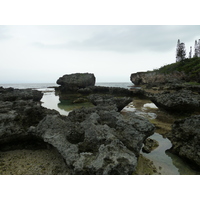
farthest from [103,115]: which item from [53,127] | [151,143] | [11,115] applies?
[11,115]

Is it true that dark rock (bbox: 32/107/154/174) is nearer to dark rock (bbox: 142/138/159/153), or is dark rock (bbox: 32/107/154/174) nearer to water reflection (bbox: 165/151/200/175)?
dark rock (bbox: 142/138/159/153)

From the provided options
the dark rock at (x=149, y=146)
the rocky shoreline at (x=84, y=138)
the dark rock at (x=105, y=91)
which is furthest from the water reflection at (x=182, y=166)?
the dark rock at (x=105, y=91)

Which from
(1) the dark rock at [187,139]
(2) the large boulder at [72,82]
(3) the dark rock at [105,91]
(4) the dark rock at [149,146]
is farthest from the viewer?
(2) the large boulder at [72,82]

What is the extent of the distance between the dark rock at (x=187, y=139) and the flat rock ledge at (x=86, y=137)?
1.13m

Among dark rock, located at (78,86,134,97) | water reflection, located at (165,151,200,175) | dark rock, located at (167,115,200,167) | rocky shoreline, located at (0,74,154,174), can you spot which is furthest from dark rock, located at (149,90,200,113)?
dark rock, located at (78,86,134,97)

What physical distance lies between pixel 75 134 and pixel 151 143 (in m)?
3.16

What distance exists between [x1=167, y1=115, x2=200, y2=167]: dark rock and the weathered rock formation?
42696 millimetres

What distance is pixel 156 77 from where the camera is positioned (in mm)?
60688

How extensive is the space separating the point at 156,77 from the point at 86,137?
63.0 m

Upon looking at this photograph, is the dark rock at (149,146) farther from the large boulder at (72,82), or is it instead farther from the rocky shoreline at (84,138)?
the large boulder at (72,82)

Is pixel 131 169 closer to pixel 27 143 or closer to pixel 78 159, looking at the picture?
pixel 78 159

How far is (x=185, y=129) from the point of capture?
16.5ft

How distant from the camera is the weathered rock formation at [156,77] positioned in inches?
1853

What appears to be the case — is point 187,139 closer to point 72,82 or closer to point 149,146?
point 149,146
